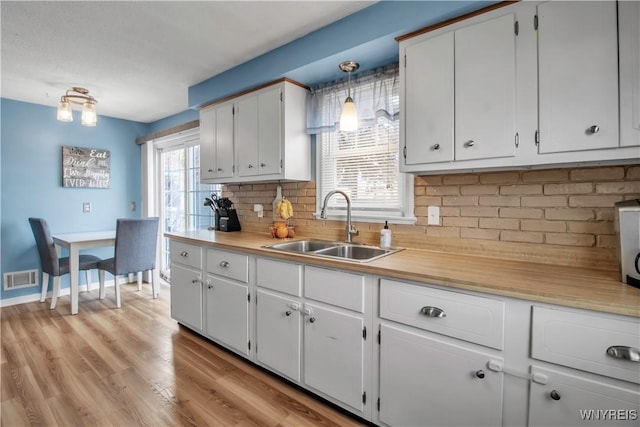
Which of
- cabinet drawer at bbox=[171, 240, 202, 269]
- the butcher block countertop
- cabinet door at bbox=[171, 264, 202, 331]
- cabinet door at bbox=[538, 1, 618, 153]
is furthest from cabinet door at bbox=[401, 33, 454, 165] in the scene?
cabinet door at bbox=[171, 264, 202, 331]

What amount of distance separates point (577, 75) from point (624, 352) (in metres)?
1.07

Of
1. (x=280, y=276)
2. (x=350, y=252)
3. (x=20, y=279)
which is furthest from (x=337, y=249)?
(x=20, y=279)

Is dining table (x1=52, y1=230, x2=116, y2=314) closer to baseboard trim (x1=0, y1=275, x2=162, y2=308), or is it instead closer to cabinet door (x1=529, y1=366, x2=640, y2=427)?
baseboard trim (x1=0, y1=275, x2=162, y2=308)

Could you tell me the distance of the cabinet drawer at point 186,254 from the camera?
2.55m

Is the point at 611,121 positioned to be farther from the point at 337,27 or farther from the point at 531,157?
the point at 337,27

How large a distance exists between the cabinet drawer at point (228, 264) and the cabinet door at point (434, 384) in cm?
108

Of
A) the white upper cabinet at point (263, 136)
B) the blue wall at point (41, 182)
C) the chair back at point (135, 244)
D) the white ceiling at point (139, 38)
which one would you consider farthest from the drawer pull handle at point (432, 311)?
the blue wall at point (41, 182)

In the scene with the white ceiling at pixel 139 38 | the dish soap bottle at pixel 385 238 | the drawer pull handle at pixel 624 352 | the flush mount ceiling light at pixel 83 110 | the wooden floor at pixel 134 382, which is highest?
the white ceiling at pixel 139 38

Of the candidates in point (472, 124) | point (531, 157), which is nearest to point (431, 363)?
point (531, 157)

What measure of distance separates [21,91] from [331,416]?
169 inches

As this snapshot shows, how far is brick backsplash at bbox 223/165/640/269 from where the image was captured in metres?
1.44

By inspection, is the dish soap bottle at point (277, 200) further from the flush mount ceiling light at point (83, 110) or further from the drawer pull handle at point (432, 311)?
the flush mount ceiling light at point (83, 110)

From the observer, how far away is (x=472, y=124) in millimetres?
1540

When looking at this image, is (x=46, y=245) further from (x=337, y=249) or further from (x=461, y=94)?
(x=461, y=94)
